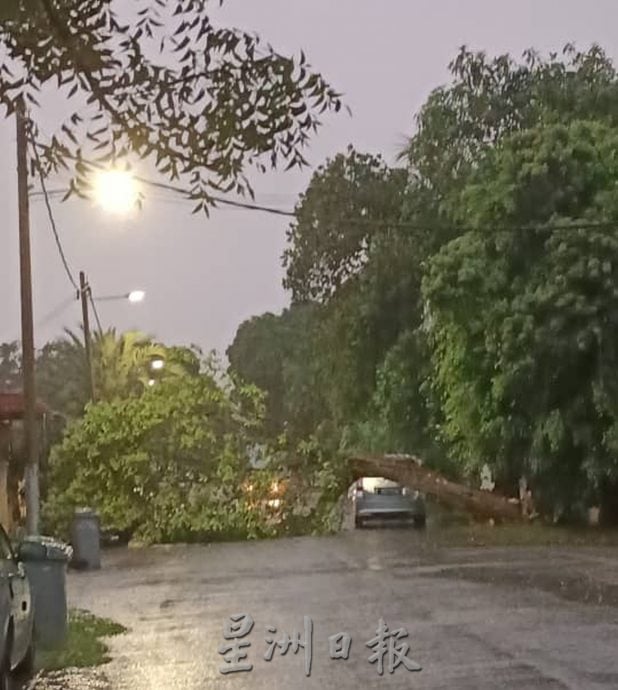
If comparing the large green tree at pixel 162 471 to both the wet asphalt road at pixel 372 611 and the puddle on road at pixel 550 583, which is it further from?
the puddle on road at pixel 550 583

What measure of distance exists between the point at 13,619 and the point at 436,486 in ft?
87.3

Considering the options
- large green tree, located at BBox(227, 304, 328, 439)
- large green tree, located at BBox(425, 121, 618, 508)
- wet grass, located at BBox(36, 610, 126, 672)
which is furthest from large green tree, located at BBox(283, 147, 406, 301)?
wet grass, located at BBox(36, 610, 126, 672)

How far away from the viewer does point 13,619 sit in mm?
10031

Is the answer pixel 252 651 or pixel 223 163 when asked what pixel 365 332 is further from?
pixel 223 163

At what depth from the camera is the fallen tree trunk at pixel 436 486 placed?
35719 millimetres

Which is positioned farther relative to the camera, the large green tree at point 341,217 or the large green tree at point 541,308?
the large green tree at point 341,217

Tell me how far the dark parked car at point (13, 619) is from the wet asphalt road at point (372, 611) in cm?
80

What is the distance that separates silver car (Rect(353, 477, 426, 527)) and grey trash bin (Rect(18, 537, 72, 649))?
22.0 metres

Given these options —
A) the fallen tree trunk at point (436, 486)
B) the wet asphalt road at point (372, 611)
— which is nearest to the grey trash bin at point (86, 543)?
the wet asphalt road at point (372, 611)

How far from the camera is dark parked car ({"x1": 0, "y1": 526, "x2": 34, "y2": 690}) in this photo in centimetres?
959

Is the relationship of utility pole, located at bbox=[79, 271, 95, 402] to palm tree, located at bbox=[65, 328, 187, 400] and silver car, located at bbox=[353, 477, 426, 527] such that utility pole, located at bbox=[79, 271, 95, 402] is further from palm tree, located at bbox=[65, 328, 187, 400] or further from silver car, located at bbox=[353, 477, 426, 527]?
silver car, located at bbox=[353, 477, 426, 527]

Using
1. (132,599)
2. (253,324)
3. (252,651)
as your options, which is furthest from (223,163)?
(253,324)

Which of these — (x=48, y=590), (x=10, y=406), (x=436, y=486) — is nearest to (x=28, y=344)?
(x=10, y=406)

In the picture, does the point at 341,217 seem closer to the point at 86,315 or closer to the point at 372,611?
the point at 86,315
